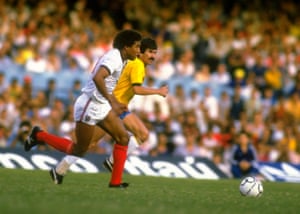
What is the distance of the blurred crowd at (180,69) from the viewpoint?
20.9m

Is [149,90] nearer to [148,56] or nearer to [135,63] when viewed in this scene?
[135,63]

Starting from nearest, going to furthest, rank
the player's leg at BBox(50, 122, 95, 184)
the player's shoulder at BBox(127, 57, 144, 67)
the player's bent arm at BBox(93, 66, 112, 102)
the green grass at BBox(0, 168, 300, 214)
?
the green grass at BBox(0, 168, 300, 214) → the player's bent arm at BBox(93, 66, 112, 102) → the player's leg at BBox(50, 122, 95, 184) → the player's shoulder at BBox(127, 57, 144, 67)

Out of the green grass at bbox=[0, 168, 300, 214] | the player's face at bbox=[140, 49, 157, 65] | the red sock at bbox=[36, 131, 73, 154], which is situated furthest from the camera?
the player's face at bbox=[140, 49, 157, 65]

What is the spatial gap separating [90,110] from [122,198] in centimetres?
165

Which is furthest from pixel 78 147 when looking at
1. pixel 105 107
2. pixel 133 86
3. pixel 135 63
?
pixel 135 63

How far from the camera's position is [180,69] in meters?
23.9

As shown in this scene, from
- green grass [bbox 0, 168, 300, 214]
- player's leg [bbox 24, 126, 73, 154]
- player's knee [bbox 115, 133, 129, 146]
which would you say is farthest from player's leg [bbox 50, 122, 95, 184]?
player's leg [bbox 24, 126, 73, 154]

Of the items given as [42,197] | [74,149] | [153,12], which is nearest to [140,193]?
[74,149]

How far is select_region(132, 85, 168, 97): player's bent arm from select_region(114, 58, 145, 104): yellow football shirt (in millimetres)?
268

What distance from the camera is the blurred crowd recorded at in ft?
68.7

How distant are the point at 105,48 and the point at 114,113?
437 inches

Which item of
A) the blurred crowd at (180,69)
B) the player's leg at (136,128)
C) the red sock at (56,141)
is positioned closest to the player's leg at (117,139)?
the red sock at (56,141)

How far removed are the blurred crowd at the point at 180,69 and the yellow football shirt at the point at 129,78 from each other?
490 centimetres

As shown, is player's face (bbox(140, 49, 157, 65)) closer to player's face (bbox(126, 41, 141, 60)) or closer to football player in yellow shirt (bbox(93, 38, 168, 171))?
football player in yellow shirt (bbox(93, 38, 168, 171))
